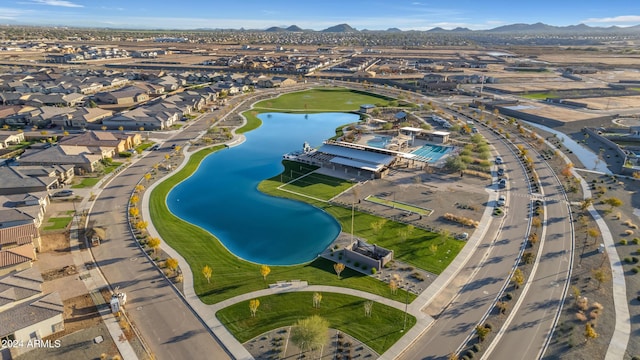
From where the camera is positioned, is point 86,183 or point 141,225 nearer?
point 141,225

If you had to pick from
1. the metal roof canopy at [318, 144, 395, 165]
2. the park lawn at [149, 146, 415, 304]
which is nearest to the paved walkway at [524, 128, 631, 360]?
the park lawn at [149, 146, 415, 304]

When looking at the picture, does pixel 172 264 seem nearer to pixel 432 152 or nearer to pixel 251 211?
pixel 251 211

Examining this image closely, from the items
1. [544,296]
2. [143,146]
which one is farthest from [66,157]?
[544,296]

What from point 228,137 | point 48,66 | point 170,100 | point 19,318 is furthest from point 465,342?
point 48,66

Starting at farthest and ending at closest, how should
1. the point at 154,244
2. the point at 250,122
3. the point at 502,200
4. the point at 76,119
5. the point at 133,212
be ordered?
the point at 250,122 → the point at 76,119 → the point at 502,200 → the point at 133,212 → the point at 154,244

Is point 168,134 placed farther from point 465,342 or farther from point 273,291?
point 465,342

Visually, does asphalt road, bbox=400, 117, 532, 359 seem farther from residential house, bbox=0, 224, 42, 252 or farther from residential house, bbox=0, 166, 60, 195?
residential house, bbox=0, 166, 60, 195

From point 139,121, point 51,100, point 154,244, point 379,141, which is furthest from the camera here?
point 51,100
